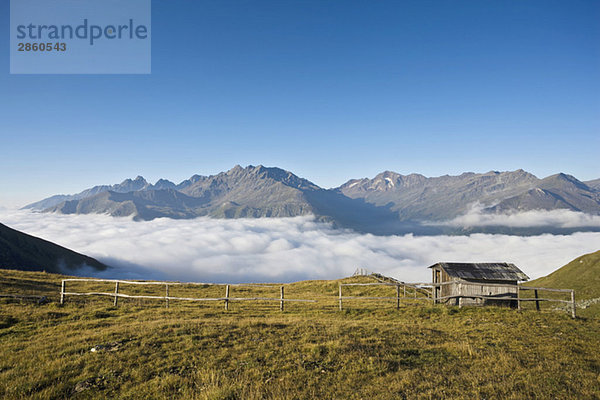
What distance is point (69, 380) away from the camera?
8.74 m

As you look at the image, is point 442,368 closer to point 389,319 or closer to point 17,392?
point 389,319

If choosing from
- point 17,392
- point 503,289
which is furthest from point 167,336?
point 503,289

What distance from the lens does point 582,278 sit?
287 feet

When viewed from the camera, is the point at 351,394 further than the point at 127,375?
No

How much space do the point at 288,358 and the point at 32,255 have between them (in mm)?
175066

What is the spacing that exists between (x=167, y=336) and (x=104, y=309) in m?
9.67

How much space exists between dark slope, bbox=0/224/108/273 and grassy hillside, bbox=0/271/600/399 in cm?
14607

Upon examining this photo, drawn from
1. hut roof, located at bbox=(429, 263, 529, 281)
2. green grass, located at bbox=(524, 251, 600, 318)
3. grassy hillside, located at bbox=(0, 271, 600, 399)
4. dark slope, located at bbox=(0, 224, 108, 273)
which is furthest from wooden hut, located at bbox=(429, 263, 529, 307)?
dark slope, located at bbox=(0, 224, 108, 273)

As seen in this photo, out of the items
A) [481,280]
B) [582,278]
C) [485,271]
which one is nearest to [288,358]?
[481,280]

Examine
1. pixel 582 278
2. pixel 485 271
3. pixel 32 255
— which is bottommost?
pixel 582 278

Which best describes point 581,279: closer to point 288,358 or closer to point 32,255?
point 288,358

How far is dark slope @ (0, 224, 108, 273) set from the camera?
4803 inches

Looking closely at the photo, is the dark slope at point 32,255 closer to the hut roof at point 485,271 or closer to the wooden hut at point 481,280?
the wooden hut at point 481,280

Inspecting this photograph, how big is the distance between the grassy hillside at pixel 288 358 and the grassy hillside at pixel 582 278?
85.3 metres
